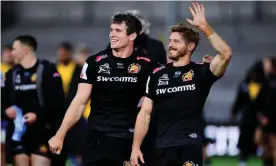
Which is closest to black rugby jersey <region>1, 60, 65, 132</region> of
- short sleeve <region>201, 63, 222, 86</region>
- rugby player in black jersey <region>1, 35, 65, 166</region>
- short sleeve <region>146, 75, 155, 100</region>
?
rugby player in black jersey <region>1, 35, 65, 166</region>

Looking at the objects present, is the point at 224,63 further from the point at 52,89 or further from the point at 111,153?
the point at 52,89

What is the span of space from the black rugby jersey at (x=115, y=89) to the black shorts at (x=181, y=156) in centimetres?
69

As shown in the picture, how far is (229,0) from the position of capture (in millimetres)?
24734

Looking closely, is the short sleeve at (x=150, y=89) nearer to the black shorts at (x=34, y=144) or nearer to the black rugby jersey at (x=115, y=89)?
the black rugby jersey at (x=115, y=89)

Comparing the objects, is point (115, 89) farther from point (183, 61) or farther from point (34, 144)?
point (34, 144)

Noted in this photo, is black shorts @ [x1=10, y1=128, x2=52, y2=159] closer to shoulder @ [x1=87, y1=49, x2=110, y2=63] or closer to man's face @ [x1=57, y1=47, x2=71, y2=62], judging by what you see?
shoulder @ [x1=87, y1=49, x2=110, y2=63]

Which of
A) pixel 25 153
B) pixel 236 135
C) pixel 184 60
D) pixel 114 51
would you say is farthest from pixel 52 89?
pixel 236 135

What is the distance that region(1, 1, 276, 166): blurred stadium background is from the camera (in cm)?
2419

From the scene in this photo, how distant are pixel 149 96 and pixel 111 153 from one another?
73cm

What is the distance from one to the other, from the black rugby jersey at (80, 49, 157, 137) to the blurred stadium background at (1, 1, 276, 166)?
13166 mm

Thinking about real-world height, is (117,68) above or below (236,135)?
above

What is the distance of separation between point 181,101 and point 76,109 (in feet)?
3.71

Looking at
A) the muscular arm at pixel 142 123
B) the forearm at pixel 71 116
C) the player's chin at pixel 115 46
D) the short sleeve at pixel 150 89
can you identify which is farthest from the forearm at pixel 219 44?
the forearm at pixel 71 116

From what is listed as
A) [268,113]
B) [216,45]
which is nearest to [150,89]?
[216,45]
